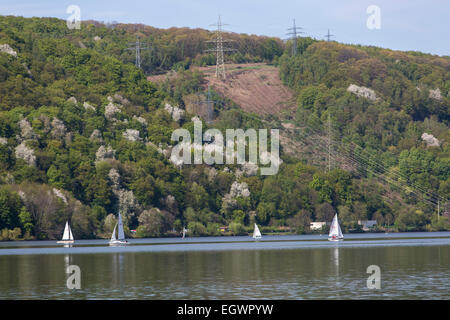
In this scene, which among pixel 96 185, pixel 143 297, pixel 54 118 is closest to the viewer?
pixel 143 297

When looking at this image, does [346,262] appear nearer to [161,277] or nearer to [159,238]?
[161,277]

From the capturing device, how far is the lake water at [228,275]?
6075 cm

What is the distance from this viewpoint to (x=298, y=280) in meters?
69.8

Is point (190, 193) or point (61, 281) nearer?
point (61, 281)

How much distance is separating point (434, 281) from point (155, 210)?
11090cm

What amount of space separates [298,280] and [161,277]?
12.8m

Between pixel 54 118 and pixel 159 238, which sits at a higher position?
pixel 54 118

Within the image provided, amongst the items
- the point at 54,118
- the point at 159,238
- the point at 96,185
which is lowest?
the point at 159,238

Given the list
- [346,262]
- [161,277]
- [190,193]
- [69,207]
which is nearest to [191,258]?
[346,262]

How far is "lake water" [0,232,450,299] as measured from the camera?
199 ft

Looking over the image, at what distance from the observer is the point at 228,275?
75.6 metres

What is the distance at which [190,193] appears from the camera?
191375 mm

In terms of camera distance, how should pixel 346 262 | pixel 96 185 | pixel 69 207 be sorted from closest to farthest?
pixel 346 262
pixel 69 207
pixel 96 185
